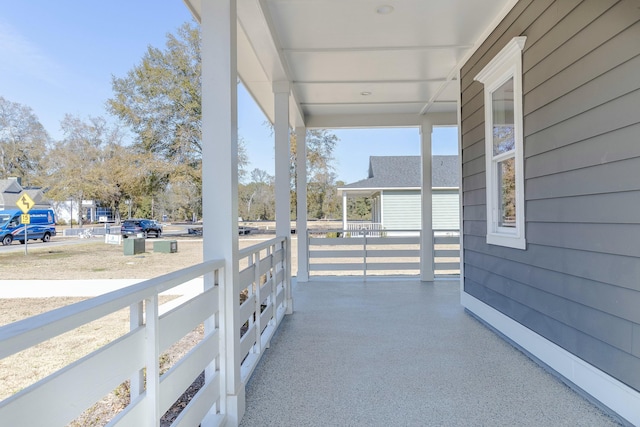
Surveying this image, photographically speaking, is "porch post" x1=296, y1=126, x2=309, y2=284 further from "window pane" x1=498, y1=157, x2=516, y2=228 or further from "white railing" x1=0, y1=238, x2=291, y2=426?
"white railing" x1=0, y1=238, x2=291, y2=426

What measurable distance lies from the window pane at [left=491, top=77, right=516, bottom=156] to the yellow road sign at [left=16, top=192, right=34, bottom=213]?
3.58 m

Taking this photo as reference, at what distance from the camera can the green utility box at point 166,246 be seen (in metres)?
4.14

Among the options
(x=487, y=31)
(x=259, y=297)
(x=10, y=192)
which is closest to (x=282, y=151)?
(x=259, y=297)

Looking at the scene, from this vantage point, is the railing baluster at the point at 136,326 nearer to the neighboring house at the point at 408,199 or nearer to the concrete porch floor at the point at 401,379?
the concrete porch floor at the point at 401,379

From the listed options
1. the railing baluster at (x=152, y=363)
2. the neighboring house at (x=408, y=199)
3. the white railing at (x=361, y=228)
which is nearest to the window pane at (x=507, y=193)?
the railing baluster at (x=152, y=363)

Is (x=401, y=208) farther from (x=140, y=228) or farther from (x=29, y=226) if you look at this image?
(x=29, y=226)

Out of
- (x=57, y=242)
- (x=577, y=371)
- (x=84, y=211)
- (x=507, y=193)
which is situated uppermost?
(x=507, y=193)

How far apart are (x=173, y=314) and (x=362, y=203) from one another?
15.0m

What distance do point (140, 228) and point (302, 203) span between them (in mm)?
2481

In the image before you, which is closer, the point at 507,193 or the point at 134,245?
the point at 507,193

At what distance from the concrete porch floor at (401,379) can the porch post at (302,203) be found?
225cm

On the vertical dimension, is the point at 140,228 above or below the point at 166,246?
above

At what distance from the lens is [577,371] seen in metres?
2.35

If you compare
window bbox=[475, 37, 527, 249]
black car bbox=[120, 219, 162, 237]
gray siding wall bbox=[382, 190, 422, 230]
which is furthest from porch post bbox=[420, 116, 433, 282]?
gray siding wall bbox=[382, 190, 422, 230]
